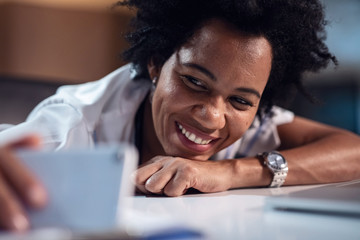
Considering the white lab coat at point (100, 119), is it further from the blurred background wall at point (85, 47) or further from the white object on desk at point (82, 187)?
the blurred background wall at point (85, 47)

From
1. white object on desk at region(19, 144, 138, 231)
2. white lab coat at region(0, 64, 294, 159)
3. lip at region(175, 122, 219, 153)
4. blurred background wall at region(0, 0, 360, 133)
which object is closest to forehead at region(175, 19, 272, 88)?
lip at region(175, 122, 219, 153)

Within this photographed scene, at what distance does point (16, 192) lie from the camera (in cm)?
38

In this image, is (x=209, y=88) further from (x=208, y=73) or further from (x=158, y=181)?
(x=158, y=181)

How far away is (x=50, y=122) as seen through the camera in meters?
0.96

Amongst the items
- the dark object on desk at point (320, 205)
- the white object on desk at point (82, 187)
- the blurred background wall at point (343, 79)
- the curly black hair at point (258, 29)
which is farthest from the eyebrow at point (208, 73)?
the blurred background wall at point (343, 79)

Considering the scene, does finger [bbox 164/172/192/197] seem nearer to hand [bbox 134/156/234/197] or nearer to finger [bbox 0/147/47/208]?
hand [bbox 134/156/234/197]

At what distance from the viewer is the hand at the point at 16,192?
0.37 metres

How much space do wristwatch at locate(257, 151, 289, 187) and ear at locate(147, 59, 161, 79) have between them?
313mm

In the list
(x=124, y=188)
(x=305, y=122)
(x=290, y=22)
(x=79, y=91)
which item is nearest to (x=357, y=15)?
A: (x=305, y=122)

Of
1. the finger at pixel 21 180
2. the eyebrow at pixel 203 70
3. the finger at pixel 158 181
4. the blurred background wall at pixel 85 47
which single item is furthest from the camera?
the blurred background wall at pixel 85 47

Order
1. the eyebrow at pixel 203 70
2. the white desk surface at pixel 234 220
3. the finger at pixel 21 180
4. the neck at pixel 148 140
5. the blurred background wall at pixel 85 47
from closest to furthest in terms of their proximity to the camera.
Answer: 1. the finger at pixel 21 180
2. the white desk surface at pixel 234 220
3. the eyebrow at pixel 203 70
4. the neck at pixel 148 140
5. the blurred background wall at pixel 85 47

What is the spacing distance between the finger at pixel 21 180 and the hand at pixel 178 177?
1.22 feet

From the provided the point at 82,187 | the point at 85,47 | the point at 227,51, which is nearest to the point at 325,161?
the point at 227,51

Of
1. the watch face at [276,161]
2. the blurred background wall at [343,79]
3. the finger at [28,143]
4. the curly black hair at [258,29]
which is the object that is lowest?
the finger at [28,143]
